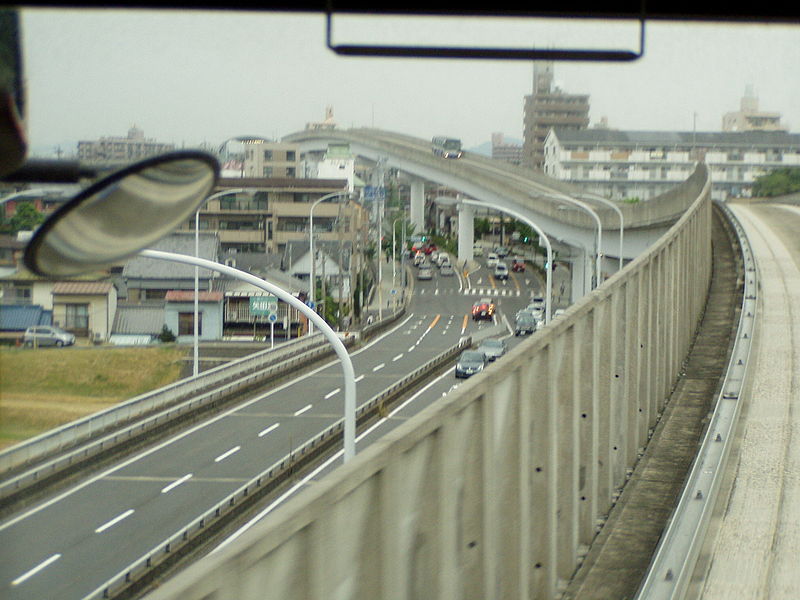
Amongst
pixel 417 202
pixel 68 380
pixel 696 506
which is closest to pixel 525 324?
pixel 68 380

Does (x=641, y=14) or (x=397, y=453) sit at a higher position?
(x=641, y=14)

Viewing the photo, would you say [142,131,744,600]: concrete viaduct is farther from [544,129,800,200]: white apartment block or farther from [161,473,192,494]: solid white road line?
[544,129,800,200]: white apartment block

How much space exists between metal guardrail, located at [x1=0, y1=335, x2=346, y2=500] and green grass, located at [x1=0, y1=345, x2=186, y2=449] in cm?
40

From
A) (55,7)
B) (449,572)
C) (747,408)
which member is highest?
(55,7)

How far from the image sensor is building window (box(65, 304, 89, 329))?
6887 millimetres

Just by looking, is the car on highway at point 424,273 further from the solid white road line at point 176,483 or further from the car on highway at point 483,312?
the solid white road line at point 176,483

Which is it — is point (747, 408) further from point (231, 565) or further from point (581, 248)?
point (581, 248)

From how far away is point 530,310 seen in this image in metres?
30.6

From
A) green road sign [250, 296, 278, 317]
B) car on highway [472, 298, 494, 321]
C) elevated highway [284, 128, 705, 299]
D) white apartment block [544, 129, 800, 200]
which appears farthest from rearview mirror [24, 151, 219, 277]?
white apartment block [544, 129, 800, 200]

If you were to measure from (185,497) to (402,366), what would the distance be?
914 centimetres

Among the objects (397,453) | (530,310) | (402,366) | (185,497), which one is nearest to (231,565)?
(397,453)

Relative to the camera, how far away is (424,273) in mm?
44469

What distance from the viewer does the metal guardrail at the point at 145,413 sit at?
14109mm

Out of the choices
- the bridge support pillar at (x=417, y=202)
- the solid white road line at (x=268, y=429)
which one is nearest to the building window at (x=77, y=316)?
the solid white road line at (x=268, y=429)
